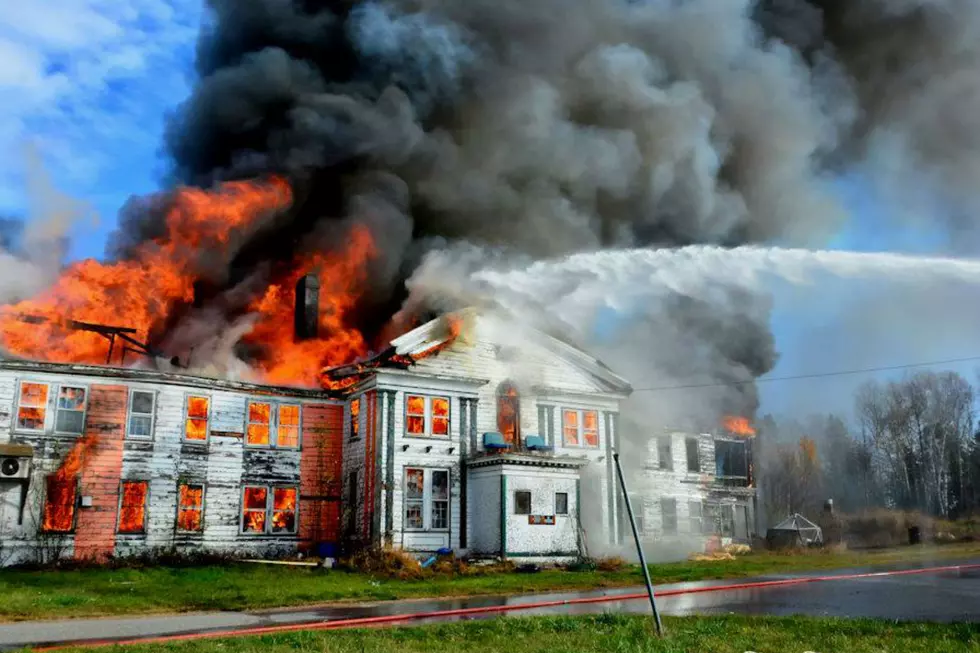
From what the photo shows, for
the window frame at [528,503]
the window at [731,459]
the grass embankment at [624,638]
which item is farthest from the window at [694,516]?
the grass embankment at [624,638]

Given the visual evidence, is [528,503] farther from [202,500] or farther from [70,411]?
[70,411]

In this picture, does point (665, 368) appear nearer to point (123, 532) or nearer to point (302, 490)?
point (302, 490)

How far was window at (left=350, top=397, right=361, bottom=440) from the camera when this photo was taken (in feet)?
98.1

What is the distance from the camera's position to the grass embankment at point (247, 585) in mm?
17094

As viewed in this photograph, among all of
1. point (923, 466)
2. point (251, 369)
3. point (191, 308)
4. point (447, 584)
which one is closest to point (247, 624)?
point (447, 584)

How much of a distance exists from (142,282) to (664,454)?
24.9 metres

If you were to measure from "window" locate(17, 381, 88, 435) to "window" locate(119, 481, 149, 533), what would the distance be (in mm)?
2378

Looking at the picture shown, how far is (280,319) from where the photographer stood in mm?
36406

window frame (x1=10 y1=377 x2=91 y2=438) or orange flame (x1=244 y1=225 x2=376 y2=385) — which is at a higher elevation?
orange flame (x1=244 y1=225 x2=376 y2=385)

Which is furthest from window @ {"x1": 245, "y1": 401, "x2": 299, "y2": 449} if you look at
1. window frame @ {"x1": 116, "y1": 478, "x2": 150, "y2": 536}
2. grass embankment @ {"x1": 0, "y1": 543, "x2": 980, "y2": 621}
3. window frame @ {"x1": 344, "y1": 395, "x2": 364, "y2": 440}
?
grass embankment @ {"x1": 0, "y1": 543, "x2": 980, "y2": 621}

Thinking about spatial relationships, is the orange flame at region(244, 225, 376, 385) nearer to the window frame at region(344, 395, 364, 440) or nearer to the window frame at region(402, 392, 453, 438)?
the window frame at region(344, 395, 364, 440)

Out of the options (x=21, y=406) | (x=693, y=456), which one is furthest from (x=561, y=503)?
(x=21, y=406)

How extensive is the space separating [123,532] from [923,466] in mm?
60089

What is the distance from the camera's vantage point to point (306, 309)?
34.2m
